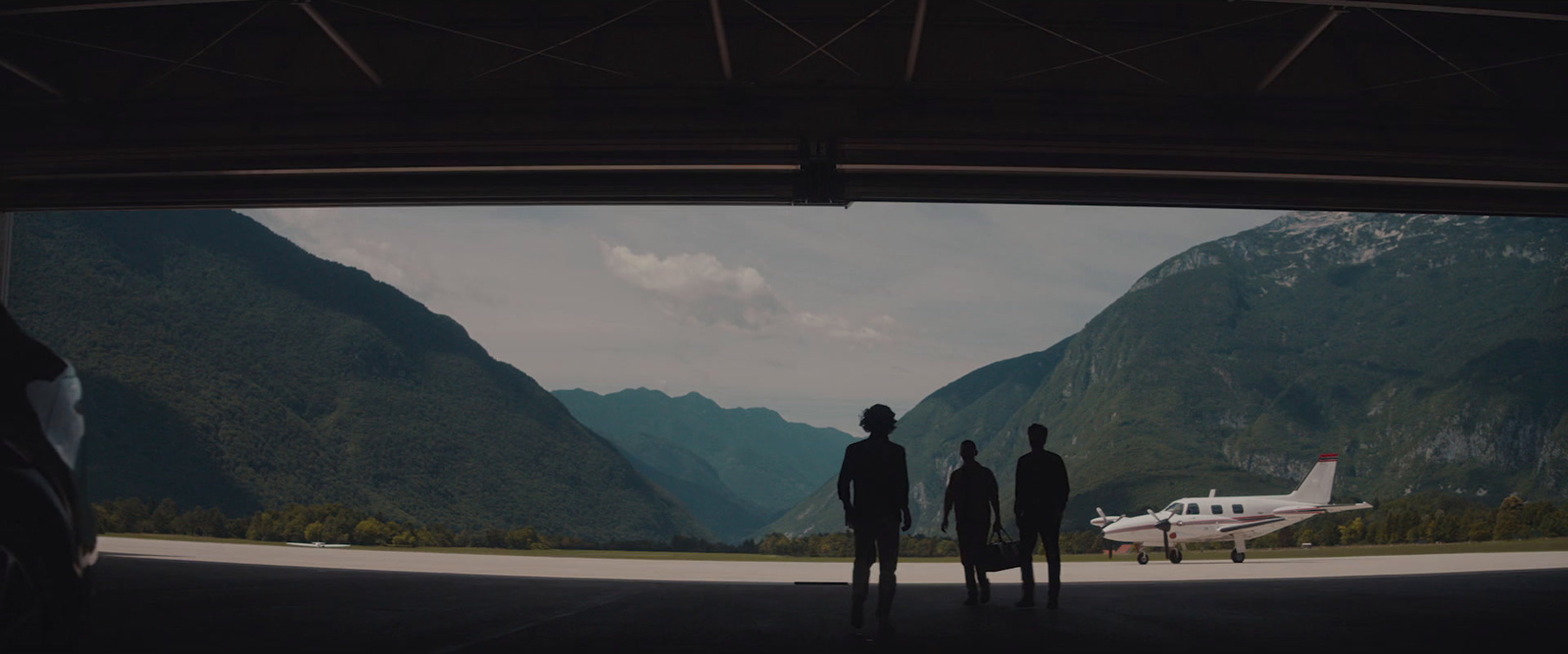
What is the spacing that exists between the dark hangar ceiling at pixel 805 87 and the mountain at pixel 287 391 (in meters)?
96.4

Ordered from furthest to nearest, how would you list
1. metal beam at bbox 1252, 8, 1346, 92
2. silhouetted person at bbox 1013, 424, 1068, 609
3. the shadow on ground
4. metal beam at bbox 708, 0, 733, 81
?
metal beam at bbox 708, 0, 733, 81, metal beam at bbox 1252, 8, 1346, 92, silhouetted person at bbox 1013, 424, 1068, 609, the shadow on ground

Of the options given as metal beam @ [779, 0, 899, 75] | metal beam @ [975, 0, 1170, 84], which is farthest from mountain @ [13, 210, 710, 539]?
metal beam @ [975, 0, 1170, 84]

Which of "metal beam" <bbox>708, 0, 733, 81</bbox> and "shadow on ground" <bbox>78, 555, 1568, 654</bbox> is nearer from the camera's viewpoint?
"shadow on ground" <bbox>78, 555, 1568, 654</bbox>

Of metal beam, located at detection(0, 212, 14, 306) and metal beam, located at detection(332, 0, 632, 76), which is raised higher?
metal beam, located at detection(332, 0, 632, 76)

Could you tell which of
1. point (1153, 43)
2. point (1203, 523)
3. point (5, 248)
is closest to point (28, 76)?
point (5, 248)

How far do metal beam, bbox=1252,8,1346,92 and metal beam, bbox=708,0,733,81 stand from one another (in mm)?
4399

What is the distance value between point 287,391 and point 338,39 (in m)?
134

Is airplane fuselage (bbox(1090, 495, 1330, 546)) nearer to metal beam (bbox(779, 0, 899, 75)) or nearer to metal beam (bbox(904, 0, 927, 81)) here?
metal beam (bbox(904, 0, 927, 81))

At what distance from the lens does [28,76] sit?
13.8m

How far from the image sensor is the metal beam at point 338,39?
11932 mm

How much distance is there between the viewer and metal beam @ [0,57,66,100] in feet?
44.4

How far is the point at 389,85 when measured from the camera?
540 inches

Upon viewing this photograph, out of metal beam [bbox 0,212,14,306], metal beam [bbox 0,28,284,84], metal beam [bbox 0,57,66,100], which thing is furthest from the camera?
metal beam [bbox 0,212,14,306]

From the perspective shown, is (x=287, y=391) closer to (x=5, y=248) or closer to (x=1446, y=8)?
(x=5, y=248)
